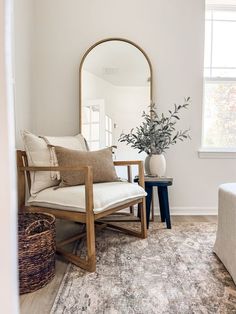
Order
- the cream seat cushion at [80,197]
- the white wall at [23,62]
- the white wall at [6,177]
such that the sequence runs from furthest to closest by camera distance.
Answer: the white wall at [23,62], the cream seat cushion at [80,197], the white wall at [6,177]

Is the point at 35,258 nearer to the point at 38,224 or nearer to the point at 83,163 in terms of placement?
the point at 38,224

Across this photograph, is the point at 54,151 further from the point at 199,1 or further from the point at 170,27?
the point at 199,1

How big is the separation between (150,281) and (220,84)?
2.31 meters

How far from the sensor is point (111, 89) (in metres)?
2.85

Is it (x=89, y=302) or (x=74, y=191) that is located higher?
(x=74, y=191)

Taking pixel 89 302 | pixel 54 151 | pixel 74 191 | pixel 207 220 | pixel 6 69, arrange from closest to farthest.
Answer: pixel 6 69 → pixel 89 302 → pixel 74 191 → pixel 54 151 → pixel 207 220

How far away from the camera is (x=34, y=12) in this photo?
281cm

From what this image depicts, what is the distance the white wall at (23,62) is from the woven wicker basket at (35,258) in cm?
110

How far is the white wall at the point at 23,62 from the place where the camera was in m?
2.35

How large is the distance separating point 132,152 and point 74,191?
123 cm

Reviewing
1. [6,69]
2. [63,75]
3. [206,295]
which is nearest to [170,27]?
[63,75]

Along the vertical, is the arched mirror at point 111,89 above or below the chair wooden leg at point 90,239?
above

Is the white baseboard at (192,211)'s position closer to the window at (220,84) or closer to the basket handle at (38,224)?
the window at (220,84)

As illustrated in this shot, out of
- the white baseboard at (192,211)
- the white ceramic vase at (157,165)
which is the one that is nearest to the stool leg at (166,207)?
the white ceramic vase at (157,165)
